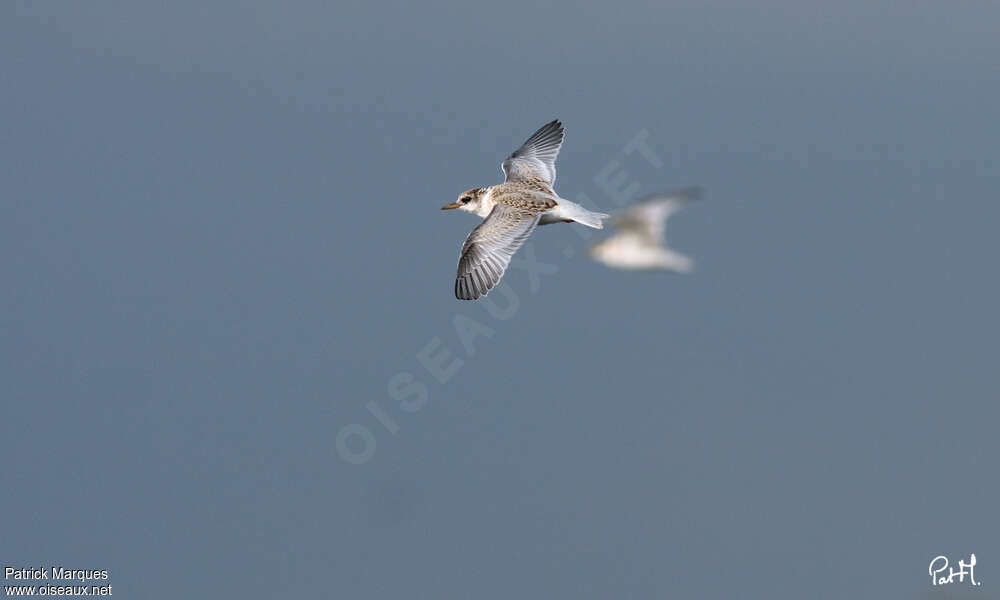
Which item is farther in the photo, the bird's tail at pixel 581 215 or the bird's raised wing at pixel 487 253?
the bird's tail at pixel 581 215

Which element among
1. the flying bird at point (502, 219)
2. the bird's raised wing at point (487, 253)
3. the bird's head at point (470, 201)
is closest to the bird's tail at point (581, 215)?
the flying bird at point (502, 219)

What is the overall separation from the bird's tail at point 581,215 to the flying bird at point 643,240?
33cm

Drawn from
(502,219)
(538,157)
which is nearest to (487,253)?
(502,219)

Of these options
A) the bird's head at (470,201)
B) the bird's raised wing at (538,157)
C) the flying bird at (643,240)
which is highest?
the bird's raised wing at (538,157)

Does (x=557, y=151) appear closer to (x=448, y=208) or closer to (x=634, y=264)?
(x=448, y=208)

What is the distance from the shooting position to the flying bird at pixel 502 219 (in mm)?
30328

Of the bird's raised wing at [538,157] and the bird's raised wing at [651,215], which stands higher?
the bird's raised wing at [538,157]

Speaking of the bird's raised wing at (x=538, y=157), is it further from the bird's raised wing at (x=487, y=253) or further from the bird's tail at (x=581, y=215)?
the bird's raised wing at (x=487, y=253)

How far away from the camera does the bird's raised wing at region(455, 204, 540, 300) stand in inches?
Result: 1191

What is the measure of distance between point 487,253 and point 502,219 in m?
1.03

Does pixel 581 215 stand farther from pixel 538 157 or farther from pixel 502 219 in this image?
pixel 538 157

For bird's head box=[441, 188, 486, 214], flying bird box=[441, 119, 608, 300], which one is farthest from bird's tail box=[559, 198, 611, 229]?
bird's head box=[441, 188, 486, 214]

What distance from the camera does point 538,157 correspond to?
35.9 metres

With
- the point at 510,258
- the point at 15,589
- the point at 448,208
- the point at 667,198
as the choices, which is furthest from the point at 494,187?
the point at 15,589
